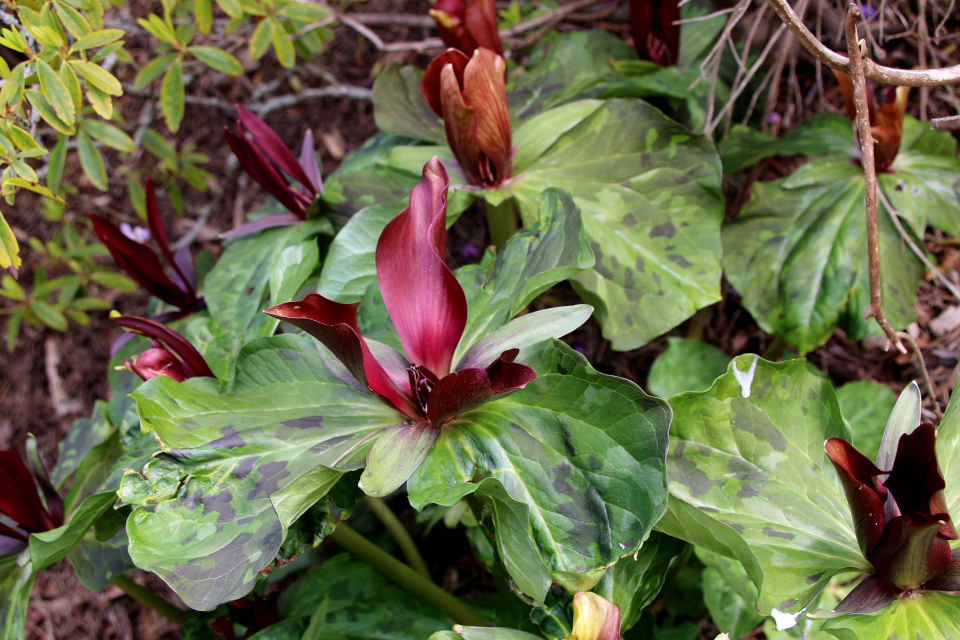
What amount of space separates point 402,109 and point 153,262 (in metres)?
0.68

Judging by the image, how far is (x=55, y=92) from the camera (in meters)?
1.20

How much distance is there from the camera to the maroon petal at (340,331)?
2.52 ft

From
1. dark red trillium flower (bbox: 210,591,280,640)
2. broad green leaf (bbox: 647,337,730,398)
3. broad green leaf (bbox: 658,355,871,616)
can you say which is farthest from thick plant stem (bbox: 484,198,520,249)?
dark red trillium flower (bbox: 210,591,280,640)

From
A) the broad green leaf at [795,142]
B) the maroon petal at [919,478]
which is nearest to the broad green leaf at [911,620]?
the maroon petal at [919,478]

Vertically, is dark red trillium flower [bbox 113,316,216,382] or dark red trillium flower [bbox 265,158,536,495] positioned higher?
dark red trillium flower [bbox 265,158,536,495]

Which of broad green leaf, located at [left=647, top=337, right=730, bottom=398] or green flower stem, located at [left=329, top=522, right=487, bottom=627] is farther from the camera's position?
broad green leaf, located at [left=647, top=337, right=730, bottom=398]

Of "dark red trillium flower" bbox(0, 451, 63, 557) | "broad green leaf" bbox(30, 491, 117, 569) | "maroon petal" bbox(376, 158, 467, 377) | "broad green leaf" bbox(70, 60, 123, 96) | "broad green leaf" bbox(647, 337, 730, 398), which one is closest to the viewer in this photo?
"maroon petal" bbox(376, 158, 467, 377)

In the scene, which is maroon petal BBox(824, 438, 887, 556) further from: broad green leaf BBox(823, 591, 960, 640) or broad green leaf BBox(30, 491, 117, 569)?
broad green leaf BBox(30, 491, 117, 569)

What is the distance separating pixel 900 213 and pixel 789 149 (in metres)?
0.27

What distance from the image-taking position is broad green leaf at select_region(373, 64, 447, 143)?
60.8 inches

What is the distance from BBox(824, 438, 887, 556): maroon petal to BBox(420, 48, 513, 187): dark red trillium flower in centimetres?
79

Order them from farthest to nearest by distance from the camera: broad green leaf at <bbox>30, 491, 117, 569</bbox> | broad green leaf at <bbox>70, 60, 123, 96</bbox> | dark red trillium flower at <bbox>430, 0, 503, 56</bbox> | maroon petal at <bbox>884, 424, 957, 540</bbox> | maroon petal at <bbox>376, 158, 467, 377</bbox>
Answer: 1. dark red trillium flower at <bbox>430, 0, 503, 56</bbox>
2. broad green leaf at <bbox>70, 60, 123, 96</bbox>
3. broad green leaf at <bbox>30, 491, 117, 569</bbox>
4. maroon petal at <bbox>376, 158, 467, 377</bbox>
5. maroon petal at <bbox>884, 424, 957, 540</bbox>

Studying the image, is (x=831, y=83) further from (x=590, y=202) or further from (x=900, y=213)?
(x=590, y=202)

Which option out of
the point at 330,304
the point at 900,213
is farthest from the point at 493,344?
the point at 900,213
